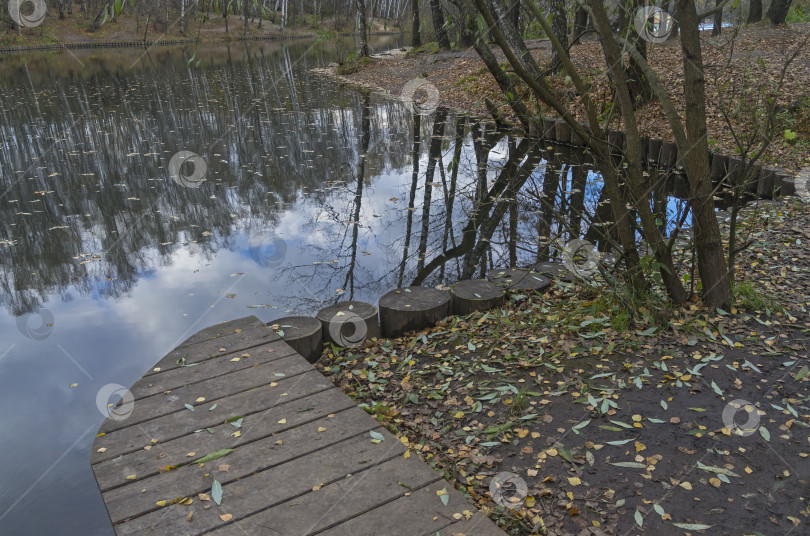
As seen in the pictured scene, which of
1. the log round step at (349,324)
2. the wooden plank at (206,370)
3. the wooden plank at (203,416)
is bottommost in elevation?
the log round step at (349,324)

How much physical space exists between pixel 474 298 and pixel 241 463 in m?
2.59

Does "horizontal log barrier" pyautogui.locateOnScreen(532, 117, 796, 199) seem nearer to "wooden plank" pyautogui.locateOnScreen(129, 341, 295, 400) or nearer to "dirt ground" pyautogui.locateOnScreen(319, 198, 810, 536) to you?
"dirt ground" pyautogui.locateOnScreen(319, 198, 810, 536)

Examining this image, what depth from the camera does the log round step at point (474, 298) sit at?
16.3 feet

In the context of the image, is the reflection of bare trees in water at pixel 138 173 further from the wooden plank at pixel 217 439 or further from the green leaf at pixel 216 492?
the green leaf at pixel 216 492

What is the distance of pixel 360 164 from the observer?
432 inches

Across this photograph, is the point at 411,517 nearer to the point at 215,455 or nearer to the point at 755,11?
the point at 215,455

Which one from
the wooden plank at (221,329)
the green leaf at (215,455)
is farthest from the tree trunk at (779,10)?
the green leaf at (215,455)

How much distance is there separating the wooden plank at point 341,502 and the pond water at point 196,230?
4.62 feet

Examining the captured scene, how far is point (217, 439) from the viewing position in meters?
3.06

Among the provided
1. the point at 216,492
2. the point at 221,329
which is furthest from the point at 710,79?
the point at 216,492

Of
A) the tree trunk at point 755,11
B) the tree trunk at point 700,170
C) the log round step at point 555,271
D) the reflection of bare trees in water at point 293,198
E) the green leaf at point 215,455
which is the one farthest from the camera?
the tree trunk at point 755,11

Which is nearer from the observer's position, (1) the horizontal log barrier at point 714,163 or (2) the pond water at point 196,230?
(2) the pond water at point 196,230

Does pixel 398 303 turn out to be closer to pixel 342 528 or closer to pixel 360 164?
pixel 342 528

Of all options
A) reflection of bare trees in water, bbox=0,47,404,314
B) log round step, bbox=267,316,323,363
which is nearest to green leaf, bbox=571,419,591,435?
log round step, bbox=267,316,323,363
